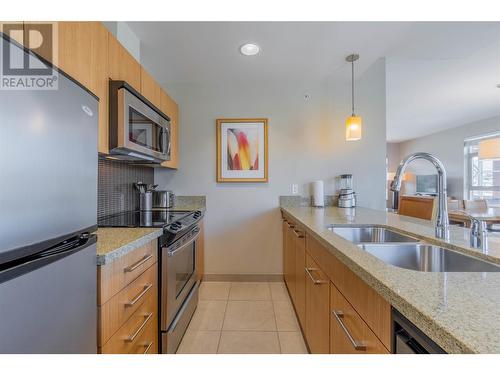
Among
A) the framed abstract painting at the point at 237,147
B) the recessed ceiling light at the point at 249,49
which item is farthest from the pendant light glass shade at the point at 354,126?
the recessed ceiling light at the point at 249,49

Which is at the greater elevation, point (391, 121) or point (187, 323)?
point (391, 121)

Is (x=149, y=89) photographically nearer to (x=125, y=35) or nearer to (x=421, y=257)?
(x=125, y=35)

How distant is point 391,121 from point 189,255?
5.49 meters

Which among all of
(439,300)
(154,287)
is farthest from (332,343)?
(154,287)

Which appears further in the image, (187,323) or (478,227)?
(187,323)

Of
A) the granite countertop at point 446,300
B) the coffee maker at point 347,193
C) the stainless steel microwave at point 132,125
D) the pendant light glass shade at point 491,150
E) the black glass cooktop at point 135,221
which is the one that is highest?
the pendant light glass shade at point 491,150

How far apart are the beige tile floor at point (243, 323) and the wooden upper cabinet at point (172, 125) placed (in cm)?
143

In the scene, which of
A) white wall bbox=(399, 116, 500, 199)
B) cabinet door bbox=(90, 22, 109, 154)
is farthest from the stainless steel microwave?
white wall bbox=(399, 116, 500, 199)

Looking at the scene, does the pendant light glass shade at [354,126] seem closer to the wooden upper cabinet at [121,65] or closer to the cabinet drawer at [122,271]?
the wooden upper cabinet at [121,65]

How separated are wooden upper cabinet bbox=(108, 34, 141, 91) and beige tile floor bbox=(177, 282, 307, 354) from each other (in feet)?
6.17

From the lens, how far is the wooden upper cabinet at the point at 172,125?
2.41 m
